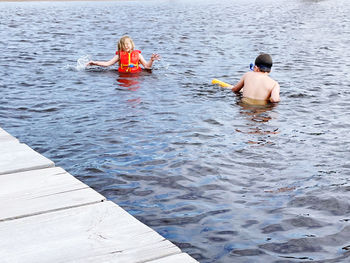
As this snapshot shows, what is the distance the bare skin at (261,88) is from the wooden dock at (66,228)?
6381 mm

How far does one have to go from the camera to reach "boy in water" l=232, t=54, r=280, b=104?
9719 millimetres

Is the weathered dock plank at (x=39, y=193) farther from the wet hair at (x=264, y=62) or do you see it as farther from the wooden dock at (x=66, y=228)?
the wet hair at (x=264, y=62)

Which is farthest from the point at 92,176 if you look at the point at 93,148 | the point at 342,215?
the point at 342,215

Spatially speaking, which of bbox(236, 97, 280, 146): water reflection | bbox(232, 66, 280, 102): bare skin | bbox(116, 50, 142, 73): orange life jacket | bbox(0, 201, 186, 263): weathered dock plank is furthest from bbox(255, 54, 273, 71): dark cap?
bbox(0, 201, 186, 263): weathered dock plank

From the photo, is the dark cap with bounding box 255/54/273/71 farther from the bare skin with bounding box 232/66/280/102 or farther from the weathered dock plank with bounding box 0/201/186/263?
the weathered dock plank with bounding box 0/201/186/263

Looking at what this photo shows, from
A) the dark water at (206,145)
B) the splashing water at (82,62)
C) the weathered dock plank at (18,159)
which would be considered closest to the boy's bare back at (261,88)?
the dark water at (206,145)

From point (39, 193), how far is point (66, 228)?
0.64 m

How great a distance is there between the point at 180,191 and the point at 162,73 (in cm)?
796

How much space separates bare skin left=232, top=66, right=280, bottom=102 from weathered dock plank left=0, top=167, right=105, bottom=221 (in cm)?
633

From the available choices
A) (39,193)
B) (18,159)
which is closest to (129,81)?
(18,159)

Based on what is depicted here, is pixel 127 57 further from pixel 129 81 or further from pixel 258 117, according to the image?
pixel 258 117

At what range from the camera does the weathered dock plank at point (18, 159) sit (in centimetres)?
423

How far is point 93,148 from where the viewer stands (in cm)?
714

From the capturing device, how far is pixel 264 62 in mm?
9664
